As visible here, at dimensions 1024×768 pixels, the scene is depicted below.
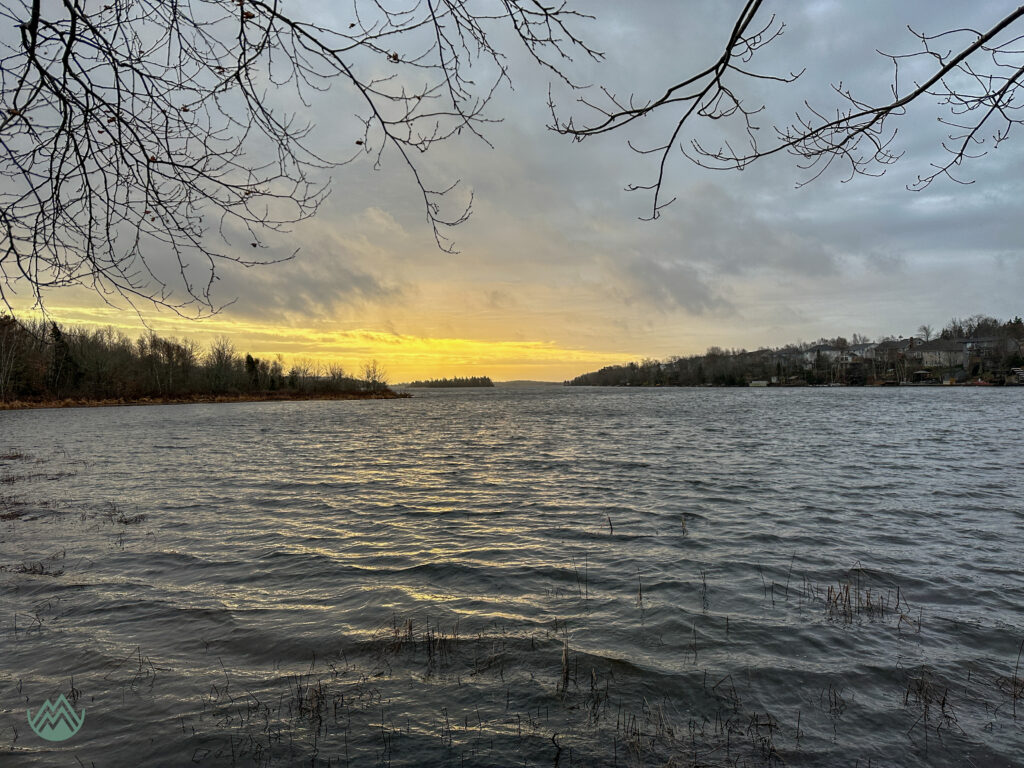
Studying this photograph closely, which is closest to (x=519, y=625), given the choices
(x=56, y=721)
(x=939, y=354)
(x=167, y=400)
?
(x=56, y=721)

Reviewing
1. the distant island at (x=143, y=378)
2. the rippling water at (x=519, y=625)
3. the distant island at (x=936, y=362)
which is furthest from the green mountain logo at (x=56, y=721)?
the distant island at (x=936, y=362)

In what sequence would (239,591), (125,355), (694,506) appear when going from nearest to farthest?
(239,591)
(694,506)
(125,355)

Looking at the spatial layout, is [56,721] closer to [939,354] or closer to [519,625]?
[519,625]

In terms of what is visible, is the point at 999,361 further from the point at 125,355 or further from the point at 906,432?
the point at 125,355

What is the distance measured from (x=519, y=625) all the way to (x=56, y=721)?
5.01 m

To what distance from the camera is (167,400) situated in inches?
4392

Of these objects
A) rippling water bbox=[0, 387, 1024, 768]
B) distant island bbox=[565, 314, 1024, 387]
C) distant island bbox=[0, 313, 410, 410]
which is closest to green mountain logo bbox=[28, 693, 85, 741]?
rippling water bbox=[0, 387, 1024, 768]

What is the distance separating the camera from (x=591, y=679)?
5996 mm

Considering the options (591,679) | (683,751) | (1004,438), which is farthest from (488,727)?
(1004,438)

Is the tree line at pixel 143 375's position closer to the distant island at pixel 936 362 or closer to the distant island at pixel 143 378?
the distant island at pixel 143 378

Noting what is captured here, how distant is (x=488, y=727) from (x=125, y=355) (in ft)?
423

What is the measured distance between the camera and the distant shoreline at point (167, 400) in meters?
82.6

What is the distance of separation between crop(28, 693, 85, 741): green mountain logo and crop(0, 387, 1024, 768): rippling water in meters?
0.09

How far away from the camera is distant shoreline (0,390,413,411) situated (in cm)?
8256
